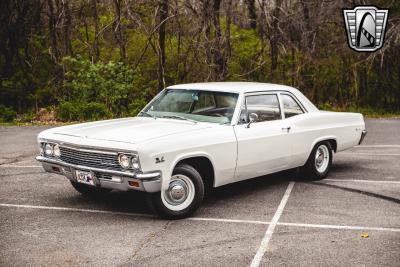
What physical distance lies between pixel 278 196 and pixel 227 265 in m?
2.88

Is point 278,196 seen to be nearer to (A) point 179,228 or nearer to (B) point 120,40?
(A) point 179,228

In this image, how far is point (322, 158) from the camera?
886cm

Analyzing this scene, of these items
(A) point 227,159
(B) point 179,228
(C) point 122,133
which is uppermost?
(C) point 122,133

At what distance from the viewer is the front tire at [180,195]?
6.29 metres

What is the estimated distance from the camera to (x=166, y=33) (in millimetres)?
23484

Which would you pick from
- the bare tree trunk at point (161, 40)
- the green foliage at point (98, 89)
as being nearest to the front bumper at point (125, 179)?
the green foliage at point (98, 89)

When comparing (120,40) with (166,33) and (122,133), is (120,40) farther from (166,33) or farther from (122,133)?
(122,133)

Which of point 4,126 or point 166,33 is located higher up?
point 166,33

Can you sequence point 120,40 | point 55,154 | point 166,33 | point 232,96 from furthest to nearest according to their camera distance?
point 166,33
point 120,40
point 232,96
point 55,154

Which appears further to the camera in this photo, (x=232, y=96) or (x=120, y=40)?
(x=120, y=40)

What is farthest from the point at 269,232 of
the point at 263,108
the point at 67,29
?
the point at 67,29

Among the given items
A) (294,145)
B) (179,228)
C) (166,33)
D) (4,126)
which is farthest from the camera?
(166,33)

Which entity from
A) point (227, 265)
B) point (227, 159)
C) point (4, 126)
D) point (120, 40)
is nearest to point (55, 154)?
point (227, 159)

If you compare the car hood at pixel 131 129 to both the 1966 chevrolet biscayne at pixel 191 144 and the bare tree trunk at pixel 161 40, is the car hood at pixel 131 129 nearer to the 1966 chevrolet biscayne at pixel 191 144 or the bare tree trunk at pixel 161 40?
the 1966 chevrolet biscayne at pixel 191 144
